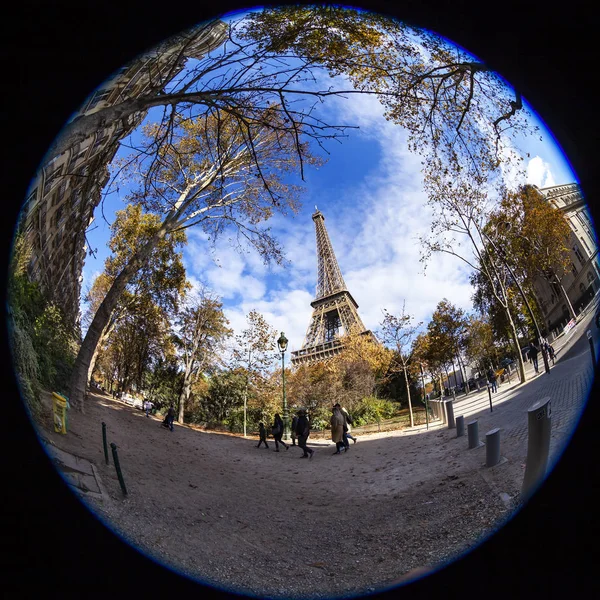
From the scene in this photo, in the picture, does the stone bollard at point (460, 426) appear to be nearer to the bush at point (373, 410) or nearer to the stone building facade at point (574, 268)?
the bush at point (373, 410)

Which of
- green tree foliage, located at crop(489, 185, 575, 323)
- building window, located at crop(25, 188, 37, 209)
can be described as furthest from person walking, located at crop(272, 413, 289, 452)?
building window, located at crop(25, 188, 37, 209)

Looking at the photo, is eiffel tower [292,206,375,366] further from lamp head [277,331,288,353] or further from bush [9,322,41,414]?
bush [9,322,41,414]

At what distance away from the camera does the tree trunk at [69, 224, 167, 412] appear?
1.31 metres

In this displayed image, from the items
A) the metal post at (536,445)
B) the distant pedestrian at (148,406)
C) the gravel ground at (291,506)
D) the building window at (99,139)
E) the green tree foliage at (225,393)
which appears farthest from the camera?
the building window at (99,139)

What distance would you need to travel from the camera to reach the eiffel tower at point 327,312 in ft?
4.75

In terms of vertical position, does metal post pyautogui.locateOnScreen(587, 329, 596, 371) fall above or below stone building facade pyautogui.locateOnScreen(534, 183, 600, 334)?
below

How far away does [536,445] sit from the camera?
1.19 m

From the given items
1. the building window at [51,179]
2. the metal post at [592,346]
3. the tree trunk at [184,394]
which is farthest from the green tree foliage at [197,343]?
the metal post at [592,346]

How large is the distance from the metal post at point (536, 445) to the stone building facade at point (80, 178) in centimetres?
189

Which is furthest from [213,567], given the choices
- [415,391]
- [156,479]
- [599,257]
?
[599,257]

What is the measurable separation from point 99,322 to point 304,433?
42.8 inches

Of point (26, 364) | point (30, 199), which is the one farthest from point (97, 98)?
point (26, 364)

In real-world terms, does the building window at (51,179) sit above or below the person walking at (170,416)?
above

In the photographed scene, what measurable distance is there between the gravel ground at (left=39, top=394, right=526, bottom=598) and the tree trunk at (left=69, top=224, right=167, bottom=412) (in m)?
0.07
